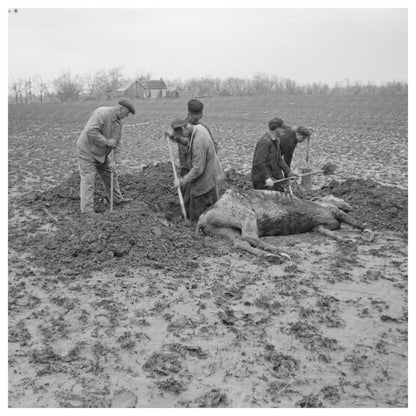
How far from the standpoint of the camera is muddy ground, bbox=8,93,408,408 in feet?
10.9

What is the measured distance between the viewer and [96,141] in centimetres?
670

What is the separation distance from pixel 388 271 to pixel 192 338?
2.76 meters

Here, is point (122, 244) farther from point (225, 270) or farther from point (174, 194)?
point (174, 194)

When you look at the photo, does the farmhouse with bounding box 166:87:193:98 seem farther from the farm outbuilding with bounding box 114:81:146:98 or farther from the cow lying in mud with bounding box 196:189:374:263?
the cow lying in mud with bounding box 196:189:374:263

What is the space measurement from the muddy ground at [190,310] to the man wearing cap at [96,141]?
463 mm

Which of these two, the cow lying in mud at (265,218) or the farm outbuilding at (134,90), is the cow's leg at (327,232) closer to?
the cow lying in mud at (265,218)

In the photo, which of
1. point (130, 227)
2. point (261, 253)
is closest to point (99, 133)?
point (130, 227)

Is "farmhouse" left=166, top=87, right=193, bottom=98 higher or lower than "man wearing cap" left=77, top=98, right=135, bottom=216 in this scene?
higher

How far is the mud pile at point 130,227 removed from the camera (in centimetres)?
532

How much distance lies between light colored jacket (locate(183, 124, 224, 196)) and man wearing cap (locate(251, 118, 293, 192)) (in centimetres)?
65

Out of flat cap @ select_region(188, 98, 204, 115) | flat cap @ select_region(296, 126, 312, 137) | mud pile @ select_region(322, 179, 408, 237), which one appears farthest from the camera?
flat cap @ select_region(296, 126, 312, 137)

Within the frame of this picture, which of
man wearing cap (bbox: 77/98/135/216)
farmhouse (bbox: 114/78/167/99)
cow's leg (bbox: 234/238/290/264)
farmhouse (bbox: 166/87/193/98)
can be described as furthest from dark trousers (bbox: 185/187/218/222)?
farmhouse (bbox: 166/87/193/98)

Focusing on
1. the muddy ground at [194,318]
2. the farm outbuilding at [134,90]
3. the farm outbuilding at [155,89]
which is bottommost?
the muddy ground at [194,318]

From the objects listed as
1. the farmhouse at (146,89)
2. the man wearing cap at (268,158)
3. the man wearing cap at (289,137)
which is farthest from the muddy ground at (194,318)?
the farmhouse at (146,89)
